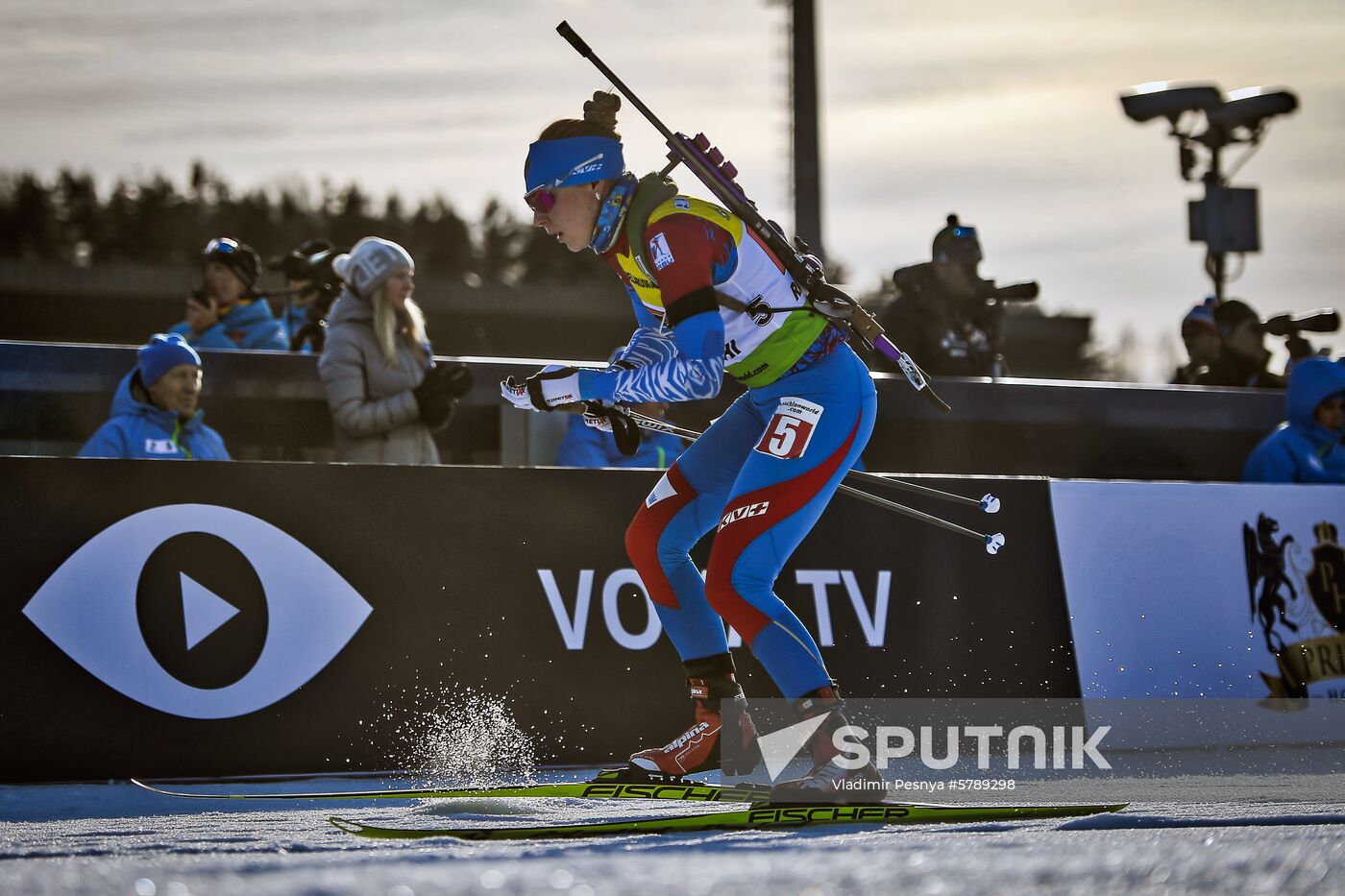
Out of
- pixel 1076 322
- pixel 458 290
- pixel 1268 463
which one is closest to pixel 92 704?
pixel 1268 463

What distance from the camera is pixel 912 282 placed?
10.6 meters

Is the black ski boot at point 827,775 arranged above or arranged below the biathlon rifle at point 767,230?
below

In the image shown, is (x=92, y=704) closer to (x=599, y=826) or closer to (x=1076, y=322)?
(x=599, y=826)

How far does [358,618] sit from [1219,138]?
32.7 feet

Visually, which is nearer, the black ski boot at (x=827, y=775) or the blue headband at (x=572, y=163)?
the black ski boot at (x=827, y=775)

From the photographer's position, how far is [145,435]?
8.02 m

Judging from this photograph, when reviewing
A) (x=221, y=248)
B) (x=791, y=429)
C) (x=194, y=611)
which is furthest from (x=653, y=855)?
(x=221, y=248)

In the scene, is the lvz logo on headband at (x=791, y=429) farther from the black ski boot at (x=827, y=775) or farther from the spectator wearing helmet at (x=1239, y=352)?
the spectator wearing helmet at (x=1239, y=352)

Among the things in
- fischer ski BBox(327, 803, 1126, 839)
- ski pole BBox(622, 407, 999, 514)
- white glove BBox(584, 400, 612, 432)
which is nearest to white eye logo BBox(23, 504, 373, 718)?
ski pole BBox(622, 407, 999, 514)

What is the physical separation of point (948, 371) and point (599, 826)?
6.33m

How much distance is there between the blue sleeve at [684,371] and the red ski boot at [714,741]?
1100 mm

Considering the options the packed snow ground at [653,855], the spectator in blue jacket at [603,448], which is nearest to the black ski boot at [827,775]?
the packed snow ground at [653,855]

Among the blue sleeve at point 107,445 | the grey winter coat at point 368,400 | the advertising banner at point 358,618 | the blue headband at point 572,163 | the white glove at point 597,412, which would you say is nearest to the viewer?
the blue headband at point 572,163

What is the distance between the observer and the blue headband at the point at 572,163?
611 centimetres
